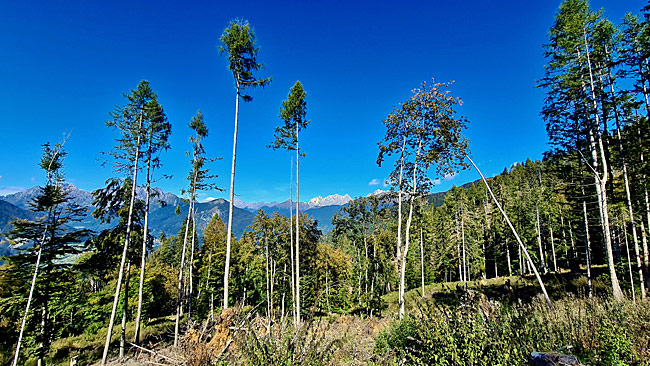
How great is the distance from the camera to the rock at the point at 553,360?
335cm

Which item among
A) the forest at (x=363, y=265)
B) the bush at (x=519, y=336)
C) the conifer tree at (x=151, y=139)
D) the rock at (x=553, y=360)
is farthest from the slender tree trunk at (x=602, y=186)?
the conifer tree at (x=151, y=139)

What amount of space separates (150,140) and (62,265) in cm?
731

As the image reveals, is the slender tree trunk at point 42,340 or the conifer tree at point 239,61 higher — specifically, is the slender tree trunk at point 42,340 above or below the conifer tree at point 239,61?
below

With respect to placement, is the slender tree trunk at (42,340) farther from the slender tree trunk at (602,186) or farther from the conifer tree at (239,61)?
the slender tree trunk at (602,186)

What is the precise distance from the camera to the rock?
3.35 m

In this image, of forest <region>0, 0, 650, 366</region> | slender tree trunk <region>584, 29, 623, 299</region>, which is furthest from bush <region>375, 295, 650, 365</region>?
slender tree trunk <region>584, 29, 623, 299</region>

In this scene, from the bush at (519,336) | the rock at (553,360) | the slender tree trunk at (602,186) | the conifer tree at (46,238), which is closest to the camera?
the rock at (553,360)

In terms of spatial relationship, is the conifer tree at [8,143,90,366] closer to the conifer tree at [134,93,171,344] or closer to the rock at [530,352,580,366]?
the conifer tree at [134,93,171,344]

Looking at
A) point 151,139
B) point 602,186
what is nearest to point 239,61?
point 151,139

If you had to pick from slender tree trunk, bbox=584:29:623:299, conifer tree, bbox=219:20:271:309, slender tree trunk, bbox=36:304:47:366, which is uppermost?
conifer tree, bbox=219:20:271:309

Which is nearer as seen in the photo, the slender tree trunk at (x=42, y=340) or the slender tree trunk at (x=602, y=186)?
the slender tree trunk at (x=602, y=186)

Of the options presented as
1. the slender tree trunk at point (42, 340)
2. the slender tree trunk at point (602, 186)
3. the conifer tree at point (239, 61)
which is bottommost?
the slender tree trunk at point (42, 340)

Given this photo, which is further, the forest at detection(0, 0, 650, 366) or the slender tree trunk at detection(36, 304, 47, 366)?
the slender tree trunk at detection(36, 304, 47, 366)

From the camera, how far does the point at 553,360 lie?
134 inches
